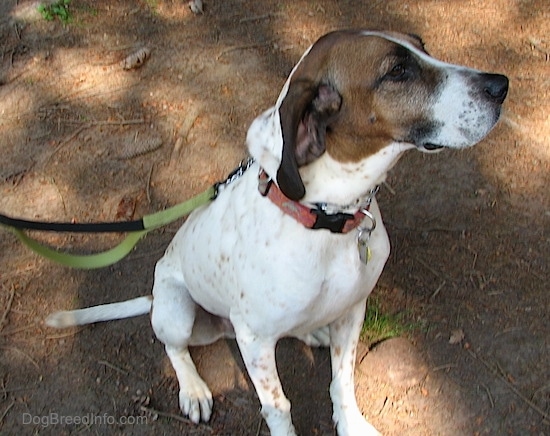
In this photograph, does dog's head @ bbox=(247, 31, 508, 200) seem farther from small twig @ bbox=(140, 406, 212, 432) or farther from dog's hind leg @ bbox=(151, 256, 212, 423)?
small twig @ bbox=(140, 406, 212, 432)

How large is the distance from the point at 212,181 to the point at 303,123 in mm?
2349

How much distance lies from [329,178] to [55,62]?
3.78m

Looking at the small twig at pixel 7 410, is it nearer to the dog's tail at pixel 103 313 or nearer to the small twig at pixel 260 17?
the dog's tail at pixel 103 313

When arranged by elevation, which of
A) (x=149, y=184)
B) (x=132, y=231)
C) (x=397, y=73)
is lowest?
(x=149, y=184)

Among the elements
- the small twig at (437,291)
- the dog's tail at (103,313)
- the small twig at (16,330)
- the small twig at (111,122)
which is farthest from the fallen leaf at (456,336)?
the small twig at (111,122)

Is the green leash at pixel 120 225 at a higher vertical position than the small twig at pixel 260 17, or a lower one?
higher

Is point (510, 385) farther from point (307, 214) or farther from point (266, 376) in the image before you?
point (307, 214)

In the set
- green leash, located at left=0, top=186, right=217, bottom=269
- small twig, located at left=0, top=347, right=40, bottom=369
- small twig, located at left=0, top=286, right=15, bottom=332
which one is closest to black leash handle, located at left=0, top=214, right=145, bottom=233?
green leash, located at left=0, top=186, right=217, bottom=269

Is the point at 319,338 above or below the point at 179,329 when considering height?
below

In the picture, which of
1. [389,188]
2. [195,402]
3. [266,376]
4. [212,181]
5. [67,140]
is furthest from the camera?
[67,140]

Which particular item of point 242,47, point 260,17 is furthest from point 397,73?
point 260,17

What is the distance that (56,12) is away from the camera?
A: 20.1ft

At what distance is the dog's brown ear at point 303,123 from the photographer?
255cm

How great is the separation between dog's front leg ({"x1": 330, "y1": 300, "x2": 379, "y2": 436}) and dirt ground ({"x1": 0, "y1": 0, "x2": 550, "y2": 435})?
0.54 feet
